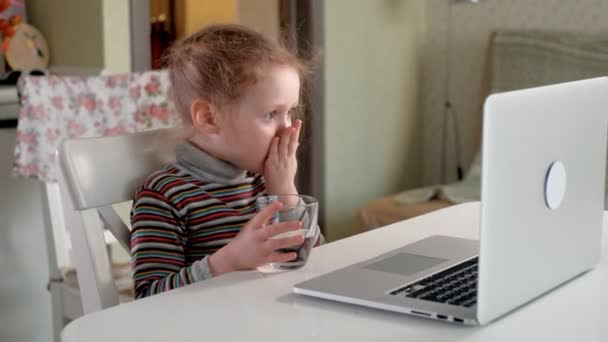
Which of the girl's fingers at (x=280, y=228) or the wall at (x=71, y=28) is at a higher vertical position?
the wall at (x=71, y=28)

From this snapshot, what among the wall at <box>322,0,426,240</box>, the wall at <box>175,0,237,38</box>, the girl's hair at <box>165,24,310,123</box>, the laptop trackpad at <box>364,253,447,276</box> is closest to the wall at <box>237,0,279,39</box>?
the wall at <box>322,0,426,240</box>

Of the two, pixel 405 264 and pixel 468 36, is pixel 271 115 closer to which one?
pixel 405 264

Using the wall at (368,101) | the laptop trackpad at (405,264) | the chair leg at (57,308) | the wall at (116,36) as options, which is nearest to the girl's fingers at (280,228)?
the laptop trackpad at (405,264)

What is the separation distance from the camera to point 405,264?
1.05 m

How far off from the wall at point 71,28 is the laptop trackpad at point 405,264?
1.83 m

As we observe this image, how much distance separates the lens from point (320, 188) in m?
3.31

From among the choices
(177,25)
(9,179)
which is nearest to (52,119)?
(9,179)

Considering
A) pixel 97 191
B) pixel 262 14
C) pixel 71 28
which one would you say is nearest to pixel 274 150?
pixel 97 191

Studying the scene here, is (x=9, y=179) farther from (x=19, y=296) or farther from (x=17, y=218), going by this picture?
(x=19, y=296)

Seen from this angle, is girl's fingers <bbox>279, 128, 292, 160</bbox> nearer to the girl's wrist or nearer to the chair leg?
the girl's wrist

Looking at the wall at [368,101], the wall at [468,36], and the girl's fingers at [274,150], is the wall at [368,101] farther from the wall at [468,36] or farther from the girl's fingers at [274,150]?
the girl's fingers at [274,150]

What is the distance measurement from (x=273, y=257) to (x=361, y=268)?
0.10 m

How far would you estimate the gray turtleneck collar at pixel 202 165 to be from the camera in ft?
4.23

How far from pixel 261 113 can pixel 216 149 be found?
101 mm
